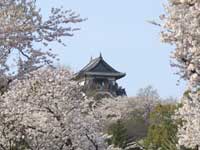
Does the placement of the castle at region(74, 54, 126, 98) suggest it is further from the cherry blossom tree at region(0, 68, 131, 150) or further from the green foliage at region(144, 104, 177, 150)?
the cherry blossom tree at region(0, 68, 131, 150)

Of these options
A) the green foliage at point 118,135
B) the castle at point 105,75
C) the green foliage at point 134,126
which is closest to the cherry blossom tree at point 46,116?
the green foliage at point 118,135

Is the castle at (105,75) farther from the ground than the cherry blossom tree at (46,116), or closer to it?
closer to it

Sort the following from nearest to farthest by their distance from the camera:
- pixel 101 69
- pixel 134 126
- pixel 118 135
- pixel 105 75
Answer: pixel 118 135 → pixel 134 126 → pixel 105 75 → pixel 101 69

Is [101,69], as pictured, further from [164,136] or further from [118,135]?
[164,136]

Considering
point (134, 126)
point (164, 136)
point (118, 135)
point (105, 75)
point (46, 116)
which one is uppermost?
point (46, 116)

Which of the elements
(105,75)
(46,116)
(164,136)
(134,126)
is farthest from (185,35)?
(105,75)

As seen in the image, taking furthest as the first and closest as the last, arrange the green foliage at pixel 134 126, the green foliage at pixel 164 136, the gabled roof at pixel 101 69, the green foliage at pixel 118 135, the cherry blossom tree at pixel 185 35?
1. the gabled roof at pixel 101 69
2. the green foliage at pixel 134 126
3. the green foliage at pixel 118 135
4. the green foliage at pixel 164 136
5. the cherry blossom tree at pixel 185 35

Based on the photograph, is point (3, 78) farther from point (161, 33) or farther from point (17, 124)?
point (161, 33)

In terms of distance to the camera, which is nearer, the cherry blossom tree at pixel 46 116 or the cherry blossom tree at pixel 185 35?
A: the cherry blossom tree at pixel 185 35

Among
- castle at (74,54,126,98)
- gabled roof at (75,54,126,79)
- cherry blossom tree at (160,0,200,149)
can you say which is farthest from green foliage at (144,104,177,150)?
gabled roof at (75,54,126,79)

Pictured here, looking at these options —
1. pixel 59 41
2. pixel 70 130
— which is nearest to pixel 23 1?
pixel 59 41

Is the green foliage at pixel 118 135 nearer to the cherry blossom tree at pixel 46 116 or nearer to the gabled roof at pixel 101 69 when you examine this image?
the cherry blossom tree at pixel 46 116

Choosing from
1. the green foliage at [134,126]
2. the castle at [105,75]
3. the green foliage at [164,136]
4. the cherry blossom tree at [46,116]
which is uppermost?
the cherry blossom tree at [46,116]

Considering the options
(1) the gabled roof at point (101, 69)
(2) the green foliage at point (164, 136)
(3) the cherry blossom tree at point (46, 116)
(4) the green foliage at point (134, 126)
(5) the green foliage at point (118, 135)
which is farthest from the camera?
(1) the gabled roof at point (101, 69)
